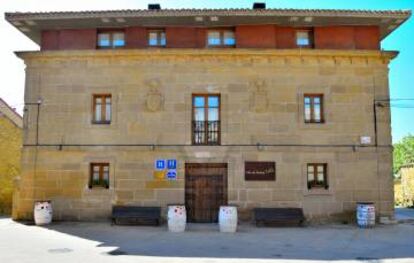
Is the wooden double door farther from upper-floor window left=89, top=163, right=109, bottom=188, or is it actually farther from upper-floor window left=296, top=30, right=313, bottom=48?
upper-floor window left=296, top=30, right=313, bottom=48

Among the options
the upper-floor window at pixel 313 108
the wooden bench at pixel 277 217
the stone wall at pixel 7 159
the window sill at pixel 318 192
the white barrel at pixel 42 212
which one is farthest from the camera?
the stone wall at pixel 7 159

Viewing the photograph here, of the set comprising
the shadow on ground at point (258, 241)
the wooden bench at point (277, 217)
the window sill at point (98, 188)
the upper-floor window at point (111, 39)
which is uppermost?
the upper-floor window at point (111, 39)

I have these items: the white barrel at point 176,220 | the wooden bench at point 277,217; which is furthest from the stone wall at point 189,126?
the white barrel at point 176,220

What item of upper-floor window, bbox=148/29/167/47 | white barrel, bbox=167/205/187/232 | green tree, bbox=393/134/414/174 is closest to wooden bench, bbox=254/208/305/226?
white barrel, bbox=167/205/187/232

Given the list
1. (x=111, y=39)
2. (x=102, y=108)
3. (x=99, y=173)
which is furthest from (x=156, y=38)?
(x=99, y=173)

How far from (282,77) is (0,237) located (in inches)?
383

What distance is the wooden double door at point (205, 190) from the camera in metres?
14.8

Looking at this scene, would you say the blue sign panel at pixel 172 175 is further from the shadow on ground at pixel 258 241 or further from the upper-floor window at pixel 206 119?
the shadow on ground at pixel 258 241

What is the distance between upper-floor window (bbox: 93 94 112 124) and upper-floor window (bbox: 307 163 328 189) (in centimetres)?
698

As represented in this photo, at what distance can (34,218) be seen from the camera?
14414 millimetres

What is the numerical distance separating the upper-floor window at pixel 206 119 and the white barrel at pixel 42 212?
513 centimetres

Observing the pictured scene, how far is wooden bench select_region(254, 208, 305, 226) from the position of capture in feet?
46.4

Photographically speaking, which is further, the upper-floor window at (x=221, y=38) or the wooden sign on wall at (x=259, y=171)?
the upper-floor window at (x=221, y=38)

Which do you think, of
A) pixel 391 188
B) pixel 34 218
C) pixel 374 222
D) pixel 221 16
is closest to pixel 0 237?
pixel 34 218
